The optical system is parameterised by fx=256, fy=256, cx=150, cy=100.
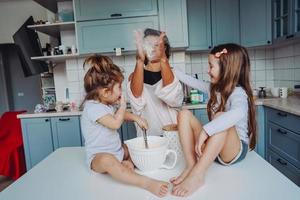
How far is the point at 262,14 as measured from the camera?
2584 millimetres

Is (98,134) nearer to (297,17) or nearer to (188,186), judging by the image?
(188,186)

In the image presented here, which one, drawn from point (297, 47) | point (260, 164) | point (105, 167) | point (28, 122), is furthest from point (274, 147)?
point (28, 122)

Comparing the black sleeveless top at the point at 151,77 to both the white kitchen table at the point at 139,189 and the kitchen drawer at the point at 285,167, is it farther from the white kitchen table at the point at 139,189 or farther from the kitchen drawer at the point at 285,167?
the kitchen drawer at the point at 285,167

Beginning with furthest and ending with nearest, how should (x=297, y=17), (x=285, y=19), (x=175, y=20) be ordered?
(x=175, y=20) < (x=285, y=19) < (x=297, y=17)

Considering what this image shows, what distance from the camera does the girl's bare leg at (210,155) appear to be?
689 millimetres

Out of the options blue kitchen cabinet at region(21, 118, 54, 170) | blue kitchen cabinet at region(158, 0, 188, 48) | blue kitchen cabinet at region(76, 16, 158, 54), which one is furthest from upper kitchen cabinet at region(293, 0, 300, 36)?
blue kitchen cabinet at region(21, 118, 54, 170)

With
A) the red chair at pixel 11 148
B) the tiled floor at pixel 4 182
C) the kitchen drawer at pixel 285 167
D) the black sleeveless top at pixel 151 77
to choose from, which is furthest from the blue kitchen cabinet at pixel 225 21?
the tiled floor at pixel 4 182

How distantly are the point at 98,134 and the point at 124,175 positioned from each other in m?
0.30

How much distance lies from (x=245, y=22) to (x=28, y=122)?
→ 2.44 metres

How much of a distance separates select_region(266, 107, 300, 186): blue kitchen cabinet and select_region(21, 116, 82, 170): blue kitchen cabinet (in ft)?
5.84

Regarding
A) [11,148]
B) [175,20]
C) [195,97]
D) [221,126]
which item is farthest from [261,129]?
[11,148]

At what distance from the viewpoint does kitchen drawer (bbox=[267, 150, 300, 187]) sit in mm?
1861

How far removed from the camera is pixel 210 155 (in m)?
0.86

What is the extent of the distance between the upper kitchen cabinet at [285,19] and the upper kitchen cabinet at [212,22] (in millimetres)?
355
